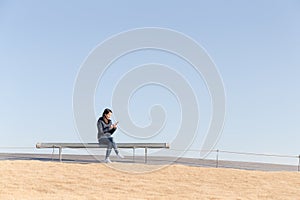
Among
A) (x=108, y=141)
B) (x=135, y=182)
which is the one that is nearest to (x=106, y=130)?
(x=108, y=141)

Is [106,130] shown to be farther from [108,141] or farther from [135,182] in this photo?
[135,182]

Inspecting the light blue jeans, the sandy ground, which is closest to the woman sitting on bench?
the light blue jeans

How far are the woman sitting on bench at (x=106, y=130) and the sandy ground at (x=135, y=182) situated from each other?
23.3 inches

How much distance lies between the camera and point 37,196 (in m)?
8.62

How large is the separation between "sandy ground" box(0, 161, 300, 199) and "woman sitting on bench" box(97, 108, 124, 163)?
1.94 ft

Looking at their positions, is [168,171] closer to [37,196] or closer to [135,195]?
[135,195]

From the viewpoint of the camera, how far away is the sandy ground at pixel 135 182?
9086 mm

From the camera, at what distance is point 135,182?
10266 mm

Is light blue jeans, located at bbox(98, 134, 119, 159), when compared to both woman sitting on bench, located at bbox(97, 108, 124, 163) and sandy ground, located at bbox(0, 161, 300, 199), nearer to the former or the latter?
woman sitting on bench, located at bbox(97, 108, 124, 163)

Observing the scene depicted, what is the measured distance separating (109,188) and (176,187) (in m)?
1.48

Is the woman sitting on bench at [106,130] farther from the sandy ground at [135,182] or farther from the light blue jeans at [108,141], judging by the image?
the sandy ground at [135,182]

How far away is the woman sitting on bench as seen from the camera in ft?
40.7

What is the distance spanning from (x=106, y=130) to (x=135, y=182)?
2.57 meters

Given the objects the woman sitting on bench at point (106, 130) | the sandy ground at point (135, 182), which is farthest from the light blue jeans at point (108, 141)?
the sandy ground at point (135, 182)
